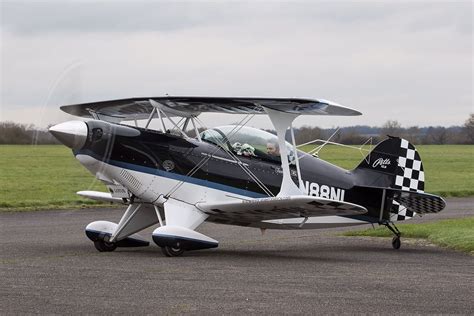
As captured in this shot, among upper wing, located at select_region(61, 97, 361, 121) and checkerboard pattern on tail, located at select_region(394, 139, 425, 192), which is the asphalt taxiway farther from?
upper wing, located at select_region(61, 97, 361, 121)

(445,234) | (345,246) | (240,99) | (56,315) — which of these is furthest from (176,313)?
(445,234)

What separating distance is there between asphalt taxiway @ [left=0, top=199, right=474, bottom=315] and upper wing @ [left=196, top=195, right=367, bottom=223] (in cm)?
69

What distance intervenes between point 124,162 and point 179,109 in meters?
1.34

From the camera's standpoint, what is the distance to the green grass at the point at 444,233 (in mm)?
16078

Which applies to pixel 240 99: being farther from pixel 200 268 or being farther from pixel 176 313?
pixel 176 313

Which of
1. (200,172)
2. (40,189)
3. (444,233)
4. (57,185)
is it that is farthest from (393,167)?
(57,185)

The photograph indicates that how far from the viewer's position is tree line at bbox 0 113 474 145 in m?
13.8

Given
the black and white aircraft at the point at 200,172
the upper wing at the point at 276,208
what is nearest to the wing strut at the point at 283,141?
the black and white aircraft at the point at 200,172

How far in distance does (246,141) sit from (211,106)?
1160 millimetres

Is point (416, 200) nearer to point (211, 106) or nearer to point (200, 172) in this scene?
point (200, 172)

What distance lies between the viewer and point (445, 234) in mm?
17609

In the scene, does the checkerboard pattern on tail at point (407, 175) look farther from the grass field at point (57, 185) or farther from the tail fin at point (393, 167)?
the grass field at point (57, 185)

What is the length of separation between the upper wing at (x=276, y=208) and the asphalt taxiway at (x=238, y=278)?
0.69 meters

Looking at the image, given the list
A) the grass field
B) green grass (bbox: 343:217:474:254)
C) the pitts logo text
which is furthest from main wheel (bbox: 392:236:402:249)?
the grass field
